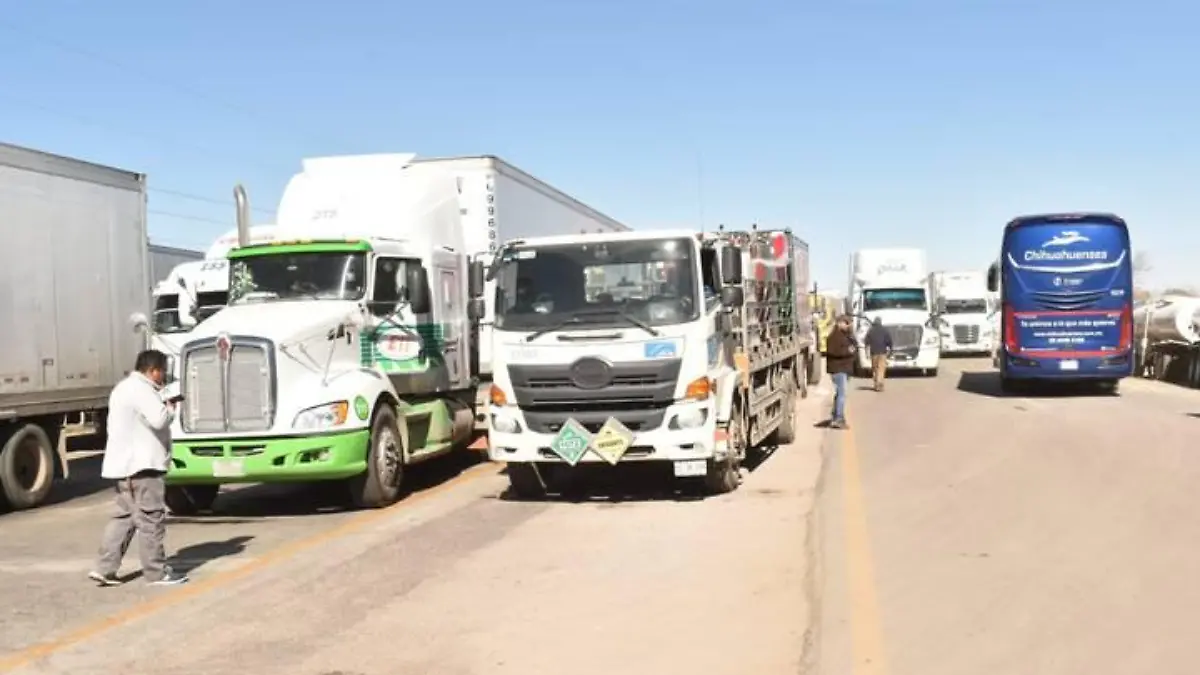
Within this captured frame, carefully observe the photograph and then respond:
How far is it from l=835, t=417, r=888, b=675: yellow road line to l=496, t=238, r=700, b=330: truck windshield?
2403 mm

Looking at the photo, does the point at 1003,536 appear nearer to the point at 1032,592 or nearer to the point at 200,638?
the point at 1032,592

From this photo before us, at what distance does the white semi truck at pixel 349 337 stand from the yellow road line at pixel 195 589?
0.48 m

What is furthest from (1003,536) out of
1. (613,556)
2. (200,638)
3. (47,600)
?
(47,600)

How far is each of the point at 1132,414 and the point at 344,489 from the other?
1340 centimetres

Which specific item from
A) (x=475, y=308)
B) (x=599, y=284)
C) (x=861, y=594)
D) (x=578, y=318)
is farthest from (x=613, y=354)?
(x=861, y=594)

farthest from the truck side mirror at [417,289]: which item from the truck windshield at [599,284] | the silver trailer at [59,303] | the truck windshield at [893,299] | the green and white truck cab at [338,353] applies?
the truck windshield at [893,299]

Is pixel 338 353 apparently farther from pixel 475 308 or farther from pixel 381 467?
pixel 475 308

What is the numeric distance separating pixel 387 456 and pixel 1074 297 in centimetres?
1587

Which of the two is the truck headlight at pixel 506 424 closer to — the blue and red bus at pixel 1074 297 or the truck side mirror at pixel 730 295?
the truck side mirror at pixel 730 295

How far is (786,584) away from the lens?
7.67 m

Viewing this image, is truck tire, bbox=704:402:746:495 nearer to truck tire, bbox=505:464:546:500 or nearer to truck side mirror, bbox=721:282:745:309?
truck side mirror, bbox=721:282:745:309

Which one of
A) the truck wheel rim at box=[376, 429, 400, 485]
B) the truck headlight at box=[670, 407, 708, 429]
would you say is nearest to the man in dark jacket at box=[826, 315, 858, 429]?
the truck headlight at box=[670, 407, 708, 429]

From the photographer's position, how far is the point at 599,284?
11352mm

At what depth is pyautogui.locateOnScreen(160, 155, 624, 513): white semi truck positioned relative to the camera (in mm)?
10984
